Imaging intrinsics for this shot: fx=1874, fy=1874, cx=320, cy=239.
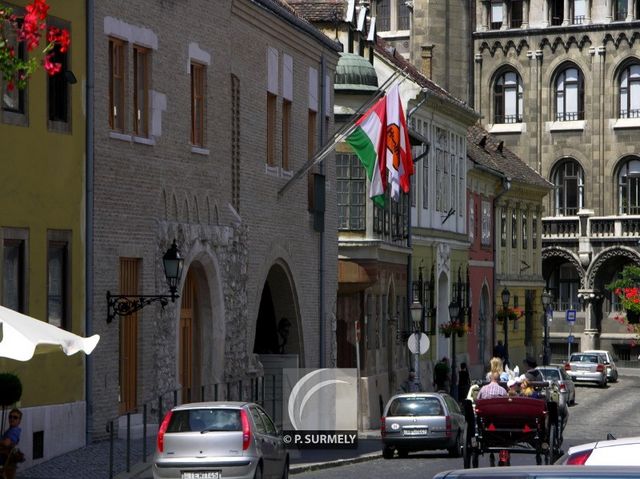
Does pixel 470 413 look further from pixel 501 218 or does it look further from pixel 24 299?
pixel 501 218

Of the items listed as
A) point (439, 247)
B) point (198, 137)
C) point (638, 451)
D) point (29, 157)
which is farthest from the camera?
point (439, 247)

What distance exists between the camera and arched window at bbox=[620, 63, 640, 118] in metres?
90.9

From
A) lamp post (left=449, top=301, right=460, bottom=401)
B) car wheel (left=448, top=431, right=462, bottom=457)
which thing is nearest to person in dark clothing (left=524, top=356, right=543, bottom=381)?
lamp post (left=449, top=301, right=460, bottom=401)

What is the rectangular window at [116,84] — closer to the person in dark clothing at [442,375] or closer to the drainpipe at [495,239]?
the person in dark clothing at [442,375]

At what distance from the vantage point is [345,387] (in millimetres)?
33188

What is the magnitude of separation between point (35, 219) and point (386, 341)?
26998mm

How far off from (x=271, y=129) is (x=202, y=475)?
52.1 ft

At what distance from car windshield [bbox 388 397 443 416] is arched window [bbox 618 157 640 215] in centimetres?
5659

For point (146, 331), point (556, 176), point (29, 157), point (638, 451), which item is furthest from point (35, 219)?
point (556, 176)

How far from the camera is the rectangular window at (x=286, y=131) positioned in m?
38.7

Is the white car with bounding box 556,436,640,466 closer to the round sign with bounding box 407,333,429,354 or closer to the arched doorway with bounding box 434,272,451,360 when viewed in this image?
the round sign with bounding box 407,333,429,354

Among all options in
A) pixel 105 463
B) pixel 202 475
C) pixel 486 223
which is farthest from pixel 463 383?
pixel 202 475

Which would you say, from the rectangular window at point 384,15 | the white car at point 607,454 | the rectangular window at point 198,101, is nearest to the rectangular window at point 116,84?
the rectangular window at point 198,101

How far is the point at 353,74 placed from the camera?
46.1 meters
